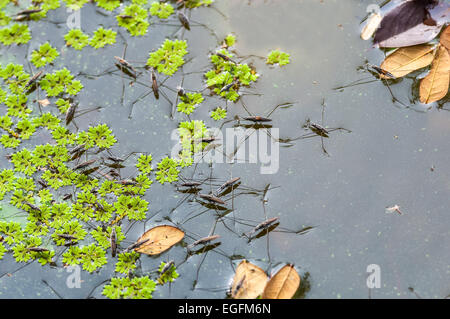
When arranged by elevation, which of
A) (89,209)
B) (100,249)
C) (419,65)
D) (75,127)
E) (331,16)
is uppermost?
(331,16)

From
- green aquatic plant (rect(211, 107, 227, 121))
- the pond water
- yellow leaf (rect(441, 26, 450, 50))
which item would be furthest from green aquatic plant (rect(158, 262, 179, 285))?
yellow leaf (rect(441, 26, 450, 50))

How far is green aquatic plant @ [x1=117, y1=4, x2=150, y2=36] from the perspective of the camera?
12.1 ft

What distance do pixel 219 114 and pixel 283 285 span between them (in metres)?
1.29

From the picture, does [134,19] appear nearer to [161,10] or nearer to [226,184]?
[161,10]

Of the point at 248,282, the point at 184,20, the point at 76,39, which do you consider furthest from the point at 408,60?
the point at 76,39

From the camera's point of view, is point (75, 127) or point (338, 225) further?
point (75, 127)

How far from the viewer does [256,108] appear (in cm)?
328

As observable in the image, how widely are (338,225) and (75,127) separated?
6.61 ft

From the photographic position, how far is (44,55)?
3.63 metres

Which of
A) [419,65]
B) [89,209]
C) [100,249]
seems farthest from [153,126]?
[419,65]

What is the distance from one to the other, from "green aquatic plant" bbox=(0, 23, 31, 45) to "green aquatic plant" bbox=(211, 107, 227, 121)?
173 centimetres

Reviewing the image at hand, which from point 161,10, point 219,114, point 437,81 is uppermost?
point 161,10

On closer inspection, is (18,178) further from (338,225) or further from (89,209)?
(338,225)
